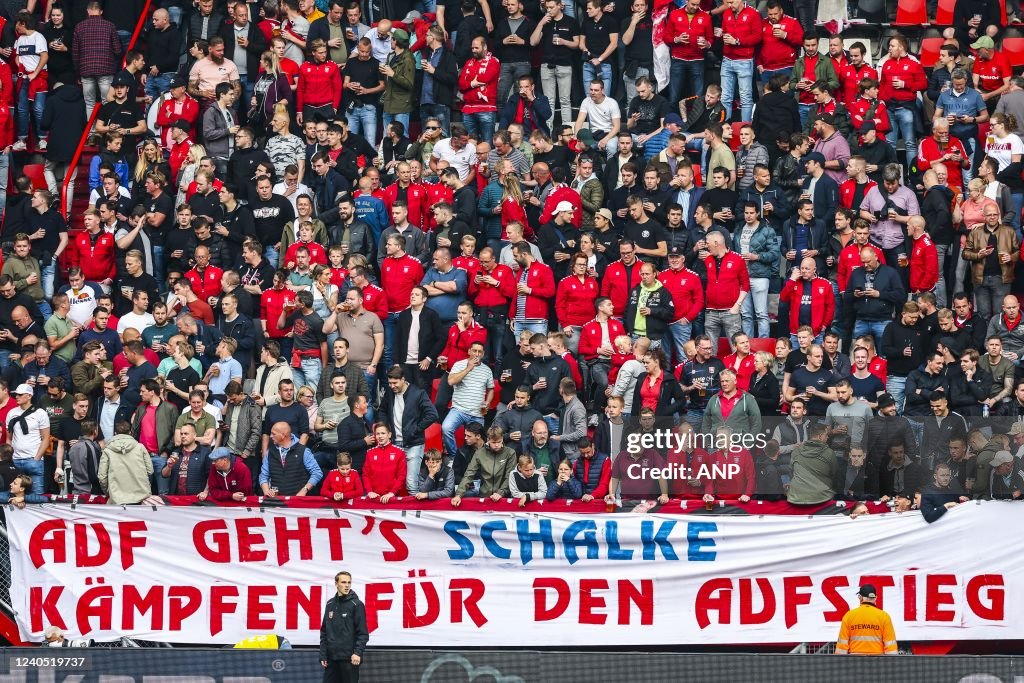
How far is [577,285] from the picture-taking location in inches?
774

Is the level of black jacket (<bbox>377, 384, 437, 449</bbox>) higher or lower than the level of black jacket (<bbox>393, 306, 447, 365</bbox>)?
lower

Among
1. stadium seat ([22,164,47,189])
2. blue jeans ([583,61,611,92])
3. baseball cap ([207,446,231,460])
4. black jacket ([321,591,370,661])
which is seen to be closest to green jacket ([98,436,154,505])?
baseball cap ([207,446,231,460])

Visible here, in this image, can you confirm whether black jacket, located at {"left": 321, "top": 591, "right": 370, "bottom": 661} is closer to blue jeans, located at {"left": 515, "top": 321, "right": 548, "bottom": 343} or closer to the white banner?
the white banner

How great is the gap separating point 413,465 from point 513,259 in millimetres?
3205

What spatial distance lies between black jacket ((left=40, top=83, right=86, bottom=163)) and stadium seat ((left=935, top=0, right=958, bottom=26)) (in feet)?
38.4

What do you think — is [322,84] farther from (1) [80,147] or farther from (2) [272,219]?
(1) [80,147]

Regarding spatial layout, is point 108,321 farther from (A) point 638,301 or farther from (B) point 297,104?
(A) point 638,301

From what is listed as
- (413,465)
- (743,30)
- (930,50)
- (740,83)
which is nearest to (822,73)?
(740,83)

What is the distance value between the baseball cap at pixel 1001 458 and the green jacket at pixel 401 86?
9.89 metres

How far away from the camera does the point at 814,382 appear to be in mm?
18344

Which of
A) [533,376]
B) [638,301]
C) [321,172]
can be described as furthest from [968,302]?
[321,172]

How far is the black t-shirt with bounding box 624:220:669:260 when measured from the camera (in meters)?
20.4

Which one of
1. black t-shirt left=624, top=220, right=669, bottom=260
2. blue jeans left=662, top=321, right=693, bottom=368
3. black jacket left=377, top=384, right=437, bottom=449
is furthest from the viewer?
black t-shirt left=624, top=220, right=669, bottom=260

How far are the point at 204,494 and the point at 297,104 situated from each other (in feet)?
25.0
